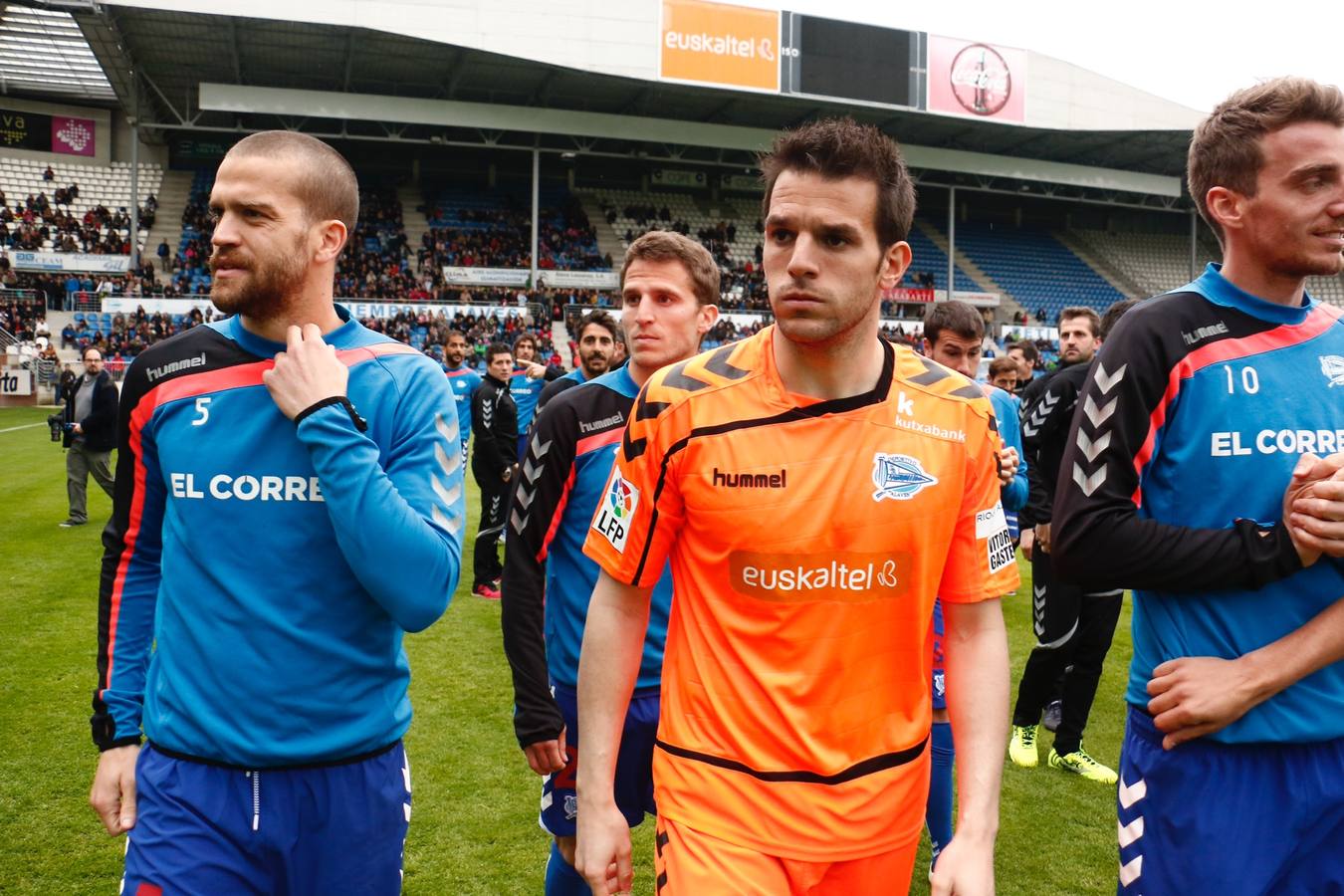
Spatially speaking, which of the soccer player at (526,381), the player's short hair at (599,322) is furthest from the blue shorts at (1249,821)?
the soccer player at (526,381)

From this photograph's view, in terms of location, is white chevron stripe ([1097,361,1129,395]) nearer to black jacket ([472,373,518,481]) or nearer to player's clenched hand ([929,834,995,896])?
player's clenched hand ([929,834,995,896])

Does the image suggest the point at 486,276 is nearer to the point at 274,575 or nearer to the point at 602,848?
the point at 274,575

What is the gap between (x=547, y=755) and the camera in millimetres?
2838

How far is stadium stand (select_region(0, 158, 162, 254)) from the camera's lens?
34219 millimetres

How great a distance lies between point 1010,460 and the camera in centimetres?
425

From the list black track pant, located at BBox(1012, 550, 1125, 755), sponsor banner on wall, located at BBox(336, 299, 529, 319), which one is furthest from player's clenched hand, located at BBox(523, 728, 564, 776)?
sponsor banner on wall, located at BBox(336, 299, 529, 319)

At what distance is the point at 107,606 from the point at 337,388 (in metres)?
0.85

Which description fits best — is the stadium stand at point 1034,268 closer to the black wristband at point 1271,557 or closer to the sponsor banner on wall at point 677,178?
the sponsor banner on wall at point 677,178

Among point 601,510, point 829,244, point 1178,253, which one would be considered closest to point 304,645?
point 601,510

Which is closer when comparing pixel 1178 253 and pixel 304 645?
pixel 304 645

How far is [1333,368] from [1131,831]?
3.73ft

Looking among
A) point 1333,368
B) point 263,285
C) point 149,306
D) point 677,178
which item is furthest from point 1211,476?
point 677,178

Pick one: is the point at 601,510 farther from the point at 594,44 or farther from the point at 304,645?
the point at 594,44

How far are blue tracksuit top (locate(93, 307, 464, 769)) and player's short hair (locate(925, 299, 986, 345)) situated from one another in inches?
117
